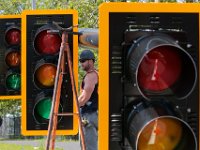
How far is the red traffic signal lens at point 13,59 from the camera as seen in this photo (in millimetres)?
9570

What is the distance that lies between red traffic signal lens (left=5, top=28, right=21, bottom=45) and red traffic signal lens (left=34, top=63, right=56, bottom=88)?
8.95 ft

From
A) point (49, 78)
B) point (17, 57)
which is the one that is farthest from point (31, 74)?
point (17, 57)

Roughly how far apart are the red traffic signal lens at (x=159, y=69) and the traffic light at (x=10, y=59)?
18.0 ft

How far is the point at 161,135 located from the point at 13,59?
5.70 meters

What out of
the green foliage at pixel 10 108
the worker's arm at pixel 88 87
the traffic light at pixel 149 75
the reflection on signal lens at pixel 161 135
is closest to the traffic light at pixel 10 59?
the worker's arm at pixel 88 87

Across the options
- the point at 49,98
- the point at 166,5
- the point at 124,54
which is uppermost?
the point at 166,5

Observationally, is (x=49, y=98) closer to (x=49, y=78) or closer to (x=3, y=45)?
(x=49, y=78)

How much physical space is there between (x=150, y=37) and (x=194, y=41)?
0.94 ft

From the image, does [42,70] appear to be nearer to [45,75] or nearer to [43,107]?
[45,75]

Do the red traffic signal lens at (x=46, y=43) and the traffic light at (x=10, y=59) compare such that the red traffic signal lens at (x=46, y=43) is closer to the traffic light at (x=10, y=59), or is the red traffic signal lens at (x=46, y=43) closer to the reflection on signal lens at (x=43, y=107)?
the reflection on signal lens at (x=43, y=107)

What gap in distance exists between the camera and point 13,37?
9680 mm

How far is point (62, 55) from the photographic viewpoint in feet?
22.3

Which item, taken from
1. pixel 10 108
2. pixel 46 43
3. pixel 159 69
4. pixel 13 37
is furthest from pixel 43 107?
pixel 10 108

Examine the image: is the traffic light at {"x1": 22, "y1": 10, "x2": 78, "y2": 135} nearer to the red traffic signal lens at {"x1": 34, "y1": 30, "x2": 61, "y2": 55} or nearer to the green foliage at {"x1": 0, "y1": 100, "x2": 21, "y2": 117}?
the red traffic signal lens at {"x1": 34, "y1": 30, "x2": 61, "y2": 55}
